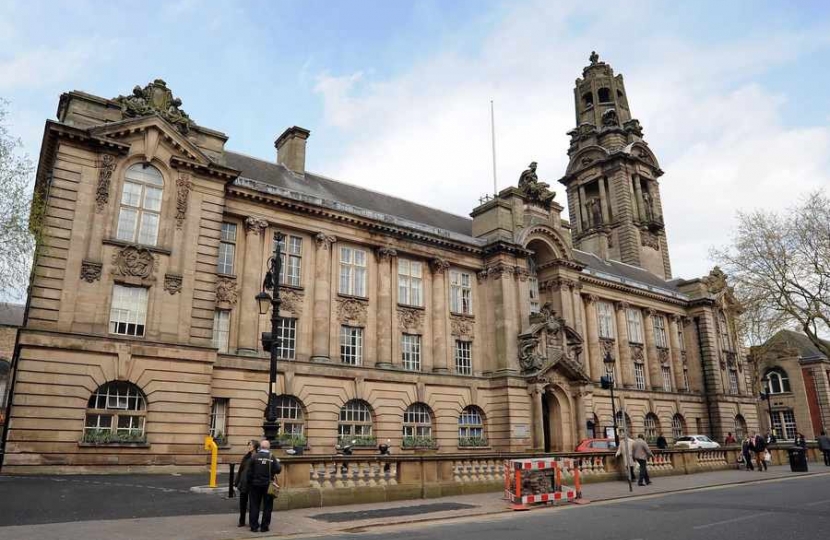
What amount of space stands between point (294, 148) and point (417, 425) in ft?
57.1

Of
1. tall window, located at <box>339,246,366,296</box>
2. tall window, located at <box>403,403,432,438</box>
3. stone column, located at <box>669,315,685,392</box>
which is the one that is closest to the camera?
tall window, located at <box>403,403,432,438</box>

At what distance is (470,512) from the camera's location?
14.5 m

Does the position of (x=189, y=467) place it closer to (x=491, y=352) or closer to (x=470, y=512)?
(x=470, y=512)

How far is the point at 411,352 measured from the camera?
32906mm

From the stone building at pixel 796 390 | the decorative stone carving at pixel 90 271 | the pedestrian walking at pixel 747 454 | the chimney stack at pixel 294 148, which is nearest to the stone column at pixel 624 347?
the pedestrian walking at pixel 747 454

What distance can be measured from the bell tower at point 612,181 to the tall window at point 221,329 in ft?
131

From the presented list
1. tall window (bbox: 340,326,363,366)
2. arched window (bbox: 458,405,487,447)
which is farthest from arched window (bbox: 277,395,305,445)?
arched window (bbox: 458,405,487,447)

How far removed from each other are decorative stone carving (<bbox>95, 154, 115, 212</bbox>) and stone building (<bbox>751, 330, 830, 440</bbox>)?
55982 mm

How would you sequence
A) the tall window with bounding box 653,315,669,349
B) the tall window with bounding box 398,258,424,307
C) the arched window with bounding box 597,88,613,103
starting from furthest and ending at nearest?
the arched window with bounding box 597,88,613,103
the tall window with bounding box 653,315,669,349
the tall window with bounding box 398,258,424,307

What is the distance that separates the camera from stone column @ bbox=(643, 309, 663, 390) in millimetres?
47312

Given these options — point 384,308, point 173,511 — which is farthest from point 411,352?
point 173,511

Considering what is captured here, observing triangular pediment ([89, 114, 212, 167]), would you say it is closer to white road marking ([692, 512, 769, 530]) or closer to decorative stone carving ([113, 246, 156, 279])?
decorative stone carving ([113, 246, 156, 279])

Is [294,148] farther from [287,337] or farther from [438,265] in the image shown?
[287,337]

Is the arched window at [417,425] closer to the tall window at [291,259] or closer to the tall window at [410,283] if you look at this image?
the tall window at [410,283]
